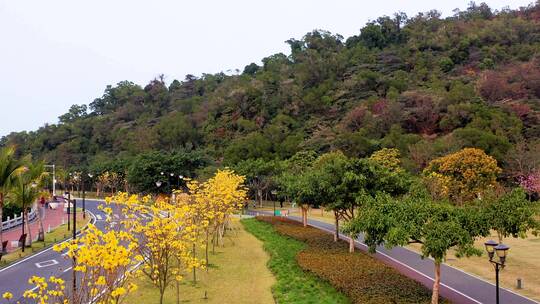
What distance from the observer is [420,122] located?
7712cm

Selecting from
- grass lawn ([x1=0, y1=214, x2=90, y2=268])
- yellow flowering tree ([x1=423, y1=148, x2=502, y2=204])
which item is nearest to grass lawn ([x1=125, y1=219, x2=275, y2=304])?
grass lawn ([x1=0, y1=214, x2=90, y2=268])

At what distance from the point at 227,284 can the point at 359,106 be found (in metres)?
67.2

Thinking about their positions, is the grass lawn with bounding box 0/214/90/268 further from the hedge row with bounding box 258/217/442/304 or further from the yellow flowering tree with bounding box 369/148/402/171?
the yellow flowering tree with bounding box 369/148/402/171

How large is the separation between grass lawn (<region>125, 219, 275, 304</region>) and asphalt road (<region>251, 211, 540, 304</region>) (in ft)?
23.7

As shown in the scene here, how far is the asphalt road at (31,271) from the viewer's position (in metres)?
22.4

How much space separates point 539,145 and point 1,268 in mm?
53754

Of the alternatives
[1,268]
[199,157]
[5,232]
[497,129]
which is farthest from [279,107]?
[1,268]

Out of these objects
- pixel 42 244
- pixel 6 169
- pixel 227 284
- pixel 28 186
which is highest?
pixel 6 169

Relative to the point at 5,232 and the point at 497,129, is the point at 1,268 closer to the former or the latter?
the point at 5,232

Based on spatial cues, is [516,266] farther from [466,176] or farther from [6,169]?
[6,169]

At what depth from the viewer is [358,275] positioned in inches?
914

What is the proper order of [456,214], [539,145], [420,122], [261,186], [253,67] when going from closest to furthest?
1. [456,214]
2. [539,145]
3. [261,186]
4. [420,122]
5. [253,67]

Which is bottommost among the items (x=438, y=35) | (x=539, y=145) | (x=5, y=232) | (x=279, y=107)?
(x=5, y=232)

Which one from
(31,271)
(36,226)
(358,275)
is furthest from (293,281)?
(36,226)
